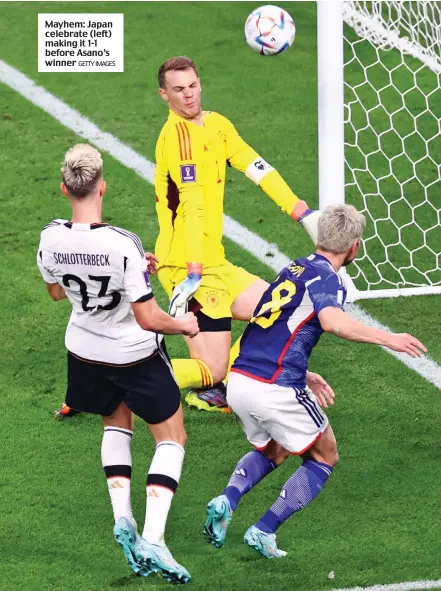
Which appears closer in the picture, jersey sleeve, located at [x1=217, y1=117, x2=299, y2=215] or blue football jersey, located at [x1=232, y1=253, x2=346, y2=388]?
blue football jersey, located at [x1=232, y1=253, x2=346, y2=388]

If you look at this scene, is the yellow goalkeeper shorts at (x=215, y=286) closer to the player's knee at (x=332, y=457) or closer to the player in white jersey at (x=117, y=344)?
the player in white jersey at (x=117, y=344)

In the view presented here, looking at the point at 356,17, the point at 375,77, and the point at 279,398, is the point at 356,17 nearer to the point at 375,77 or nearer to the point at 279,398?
the point at 375,77

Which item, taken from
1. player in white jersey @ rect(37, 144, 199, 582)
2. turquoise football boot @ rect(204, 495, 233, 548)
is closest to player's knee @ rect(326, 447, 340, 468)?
turquoise football boot @ rect(204, 495, 233, 548)

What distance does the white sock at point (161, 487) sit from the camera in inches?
203

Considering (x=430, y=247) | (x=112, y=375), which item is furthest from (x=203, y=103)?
(x=112, y=375)

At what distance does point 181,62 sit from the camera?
20.8 ft

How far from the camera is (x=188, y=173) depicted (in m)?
6.28

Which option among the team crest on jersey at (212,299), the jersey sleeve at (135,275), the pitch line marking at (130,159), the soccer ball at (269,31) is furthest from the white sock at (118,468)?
the soccer ball at (269,31)

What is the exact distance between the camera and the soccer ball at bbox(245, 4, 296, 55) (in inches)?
290

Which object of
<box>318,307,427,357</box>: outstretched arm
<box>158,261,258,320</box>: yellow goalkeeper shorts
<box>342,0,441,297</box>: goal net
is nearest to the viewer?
<box>318,307,427,357</box>: outstretched arm

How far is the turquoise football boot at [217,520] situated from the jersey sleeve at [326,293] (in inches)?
35.8

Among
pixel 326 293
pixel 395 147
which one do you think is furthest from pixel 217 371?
pixel 395 147

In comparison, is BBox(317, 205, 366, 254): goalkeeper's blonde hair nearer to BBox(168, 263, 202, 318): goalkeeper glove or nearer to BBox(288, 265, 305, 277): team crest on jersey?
BBox(288, 265, 305, 277): team crest on jersey

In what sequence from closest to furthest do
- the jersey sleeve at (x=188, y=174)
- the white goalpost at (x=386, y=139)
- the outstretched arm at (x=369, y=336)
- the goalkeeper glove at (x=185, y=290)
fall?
the outstretched arm at (x=369, y=336) → the goalkeeper glove at (x=185, y=290) → the jersey sleeve at (x=188, y=174) → the white goalpost at (x=386, y=139)
